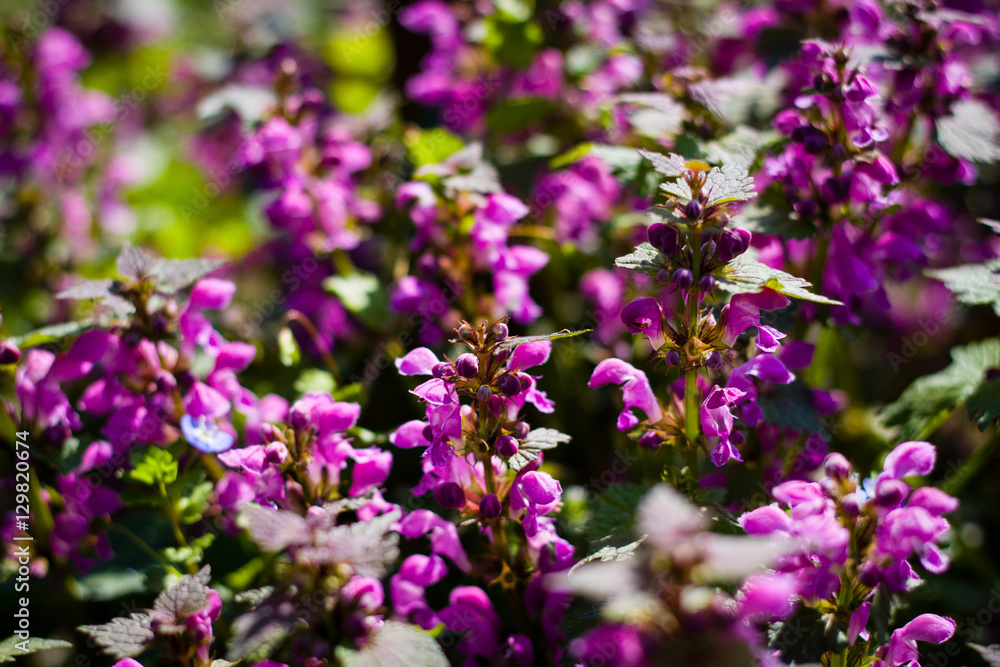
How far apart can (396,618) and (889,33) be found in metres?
1.66

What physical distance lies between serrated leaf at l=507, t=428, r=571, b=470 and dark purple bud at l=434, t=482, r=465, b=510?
4.8 inches

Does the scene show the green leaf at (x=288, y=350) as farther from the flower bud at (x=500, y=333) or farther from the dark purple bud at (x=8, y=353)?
the flower bud at (x=500, y=333)

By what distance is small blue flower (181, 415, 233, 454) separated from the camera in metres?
1.41

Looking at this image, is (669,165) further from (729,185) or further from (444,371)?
(444,371)

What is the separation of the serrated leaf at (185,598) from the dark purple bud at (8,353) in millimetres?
604

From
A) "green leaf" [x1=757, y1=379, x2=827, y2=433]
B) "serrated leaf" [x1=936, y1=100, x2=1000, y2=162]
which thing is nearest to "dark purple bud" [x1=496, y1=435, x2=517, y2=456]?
"green leaf" [x1=757, y1=379, x2=827, y2=433]

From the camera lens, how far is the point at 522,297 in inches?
68.1

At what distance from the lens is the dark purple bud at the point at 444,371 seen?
1185 mm

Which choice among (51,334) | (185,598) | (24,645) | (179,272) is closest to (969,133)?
(179,272)

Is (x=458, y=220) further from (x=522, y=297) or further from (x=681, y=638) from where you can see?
(x=681, y=638)

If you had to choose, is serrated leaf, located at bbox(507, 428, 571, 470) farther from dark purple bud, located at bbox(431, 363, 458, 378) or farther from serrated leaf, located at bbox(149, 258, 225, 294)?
serrated leaf, located at bbox(149, 258, 225, 294)

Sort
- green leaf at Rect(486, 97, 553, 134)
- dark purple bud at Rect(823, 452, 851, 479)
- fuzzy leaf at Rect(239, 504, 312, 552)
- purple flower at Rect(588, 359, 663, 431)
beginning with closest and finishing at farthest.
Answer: fuzzy leaf at Rect(239, 504, 312, 552)
dark purple bud at Rect(823, 452, 851, 479)
purple flower at Rect(588, 359, 663, 431)
green leaf at Rect(486, 97, 553, 134)

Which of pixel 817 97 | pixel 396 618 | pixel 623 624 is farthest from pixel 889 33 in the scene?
pixel 396 618

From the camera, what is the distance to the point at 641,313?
120 cm
